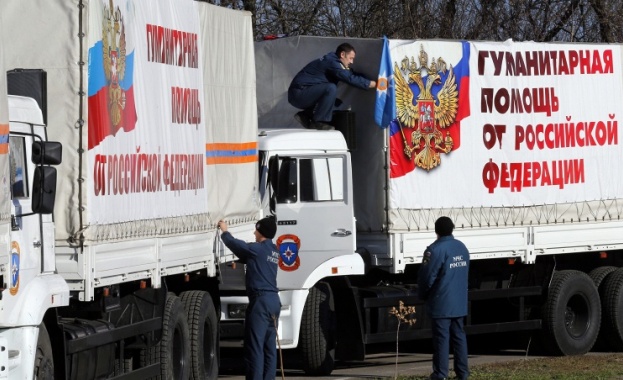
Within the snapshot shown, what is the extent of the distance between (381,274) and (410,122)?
190cm

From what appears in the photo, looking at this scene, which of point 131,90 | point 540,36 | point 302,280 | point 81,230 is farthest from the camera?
point 540,36

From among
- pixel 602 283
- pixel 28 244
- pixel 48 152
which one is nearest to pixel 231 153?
pixel 28 244

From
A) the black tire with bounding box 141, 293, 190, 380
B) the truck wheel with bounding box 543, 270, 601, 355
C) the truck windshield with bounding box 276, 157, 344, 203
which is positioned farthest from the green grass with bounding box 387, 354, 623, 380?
the black tire with bounding box 141, 293, 190, 380

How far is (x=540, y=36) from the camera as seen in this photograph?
3070 cm

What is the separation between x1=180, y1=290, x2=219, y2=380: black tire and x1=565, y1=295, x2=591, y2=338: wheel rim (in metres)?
5.90

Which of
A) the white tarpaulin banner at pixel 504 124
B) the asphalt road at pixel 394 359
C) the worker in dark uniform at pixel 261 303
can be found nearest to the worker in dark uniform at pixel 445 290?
the asphalt road at pixel 394 359

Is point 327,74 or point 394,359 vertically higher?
point 327,74

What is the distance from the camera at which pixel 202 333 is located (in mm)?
14750

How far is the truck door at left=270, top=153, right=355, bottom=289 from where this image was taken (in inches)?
637

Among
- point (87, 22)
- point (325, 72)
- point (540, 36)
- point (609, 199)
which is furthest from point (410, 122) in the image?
point (540, 36)

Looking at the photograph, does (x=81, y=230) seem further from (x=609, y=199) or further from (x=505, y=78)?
(x=609, y=199)

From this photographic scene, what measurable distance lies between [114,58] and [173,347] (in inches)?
126

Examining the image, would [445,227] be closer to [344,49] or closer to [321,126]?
[321,126]

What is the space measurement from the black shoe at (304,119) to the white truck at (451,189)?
0.34 meters
